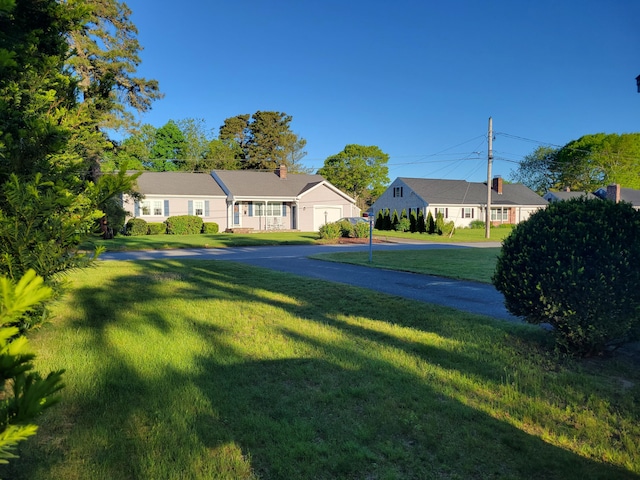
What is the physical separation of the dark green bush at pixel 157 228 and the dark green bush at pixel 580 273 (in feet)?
99.4

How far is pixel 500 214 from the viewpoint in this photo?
52.6 m

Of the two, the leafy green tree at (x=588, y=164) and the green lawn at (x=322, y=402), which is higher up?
the leafy green tree at (x=588, y=164)

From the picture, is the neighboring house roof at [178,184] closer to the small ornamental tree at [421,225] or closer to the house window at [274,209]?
the house window at [274,209]

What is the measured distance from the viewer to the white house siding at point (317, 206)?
3881cm

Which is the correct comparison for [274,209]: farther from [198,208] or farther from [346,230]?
[346,230]

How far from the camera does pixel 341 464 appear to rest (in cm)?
280

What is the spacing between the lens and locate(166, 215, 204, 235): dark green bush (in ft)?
105

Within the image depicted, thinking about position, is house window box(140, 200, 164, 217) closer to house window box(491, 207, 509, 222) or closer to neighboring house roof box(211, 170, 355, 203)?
neighboring house roof box(211, 170, 355, 203)

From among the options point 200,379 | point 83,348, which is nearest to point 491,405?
point 200,379

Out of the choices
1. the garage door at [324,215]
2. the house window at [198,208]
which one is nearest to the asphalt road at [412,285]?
the house window at [198,208]

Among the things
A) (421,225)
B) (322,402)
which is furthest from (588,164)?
(322,402)

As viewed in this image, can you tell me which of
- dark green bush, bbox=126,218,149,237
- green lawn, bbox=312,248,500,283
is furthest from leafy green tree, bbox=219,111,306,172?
green lawn, bbox=312,248,500,283

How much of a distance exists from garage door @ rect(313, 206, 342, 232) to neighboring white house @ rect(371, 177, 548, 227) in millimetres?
11960

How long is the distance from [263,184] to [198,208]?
256 inches
